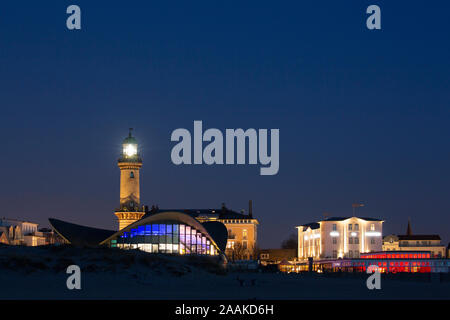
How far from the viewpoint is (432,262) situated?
138875 millimetres

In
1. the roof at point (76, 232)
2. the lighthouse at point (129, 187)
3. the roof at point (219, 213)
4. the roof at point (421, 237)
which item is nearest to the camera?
the roof at point (76, 232)

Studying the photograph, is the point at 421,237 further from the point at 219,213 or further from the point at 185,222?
the point at 185,222

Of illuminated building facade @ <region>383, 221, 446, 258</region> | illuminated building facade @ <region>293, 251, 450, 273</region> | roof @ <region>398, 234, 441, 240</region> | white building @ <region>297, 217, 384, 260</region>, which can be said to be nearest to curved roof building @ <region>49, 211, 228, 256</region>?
illuminated building facade @ <region>293, 251, 450, 273</region>

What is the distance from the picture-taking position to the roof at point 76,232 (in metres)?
109

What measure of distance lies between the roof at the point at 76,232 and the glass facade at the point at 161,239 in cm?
625

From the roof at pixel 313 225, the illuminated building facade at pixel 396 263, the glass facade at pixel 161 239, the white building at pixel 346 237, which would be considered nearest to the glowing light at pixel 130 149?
the glass facade at pixel 161 239

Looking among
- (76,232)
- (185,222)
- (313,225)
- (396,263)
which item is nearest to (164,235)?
(185,222)

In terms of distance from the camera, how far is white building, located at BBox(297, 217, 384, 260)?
15000cm

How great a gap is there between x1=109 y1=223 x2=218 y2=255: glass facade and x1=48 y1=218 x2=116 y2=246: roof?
6249 mm

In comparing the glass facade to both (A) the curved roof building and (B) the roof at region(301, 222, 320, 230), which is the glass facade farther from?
(B) the roof at region(301, 222, 320, 230)

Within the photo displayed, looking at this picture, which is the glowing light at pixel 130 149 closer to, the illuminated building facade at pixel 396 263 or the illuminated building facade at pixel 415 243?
the illuminated building facade at pixel 396 263

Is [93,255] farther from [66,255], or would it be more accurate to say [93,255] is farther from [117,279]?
[117,279]
